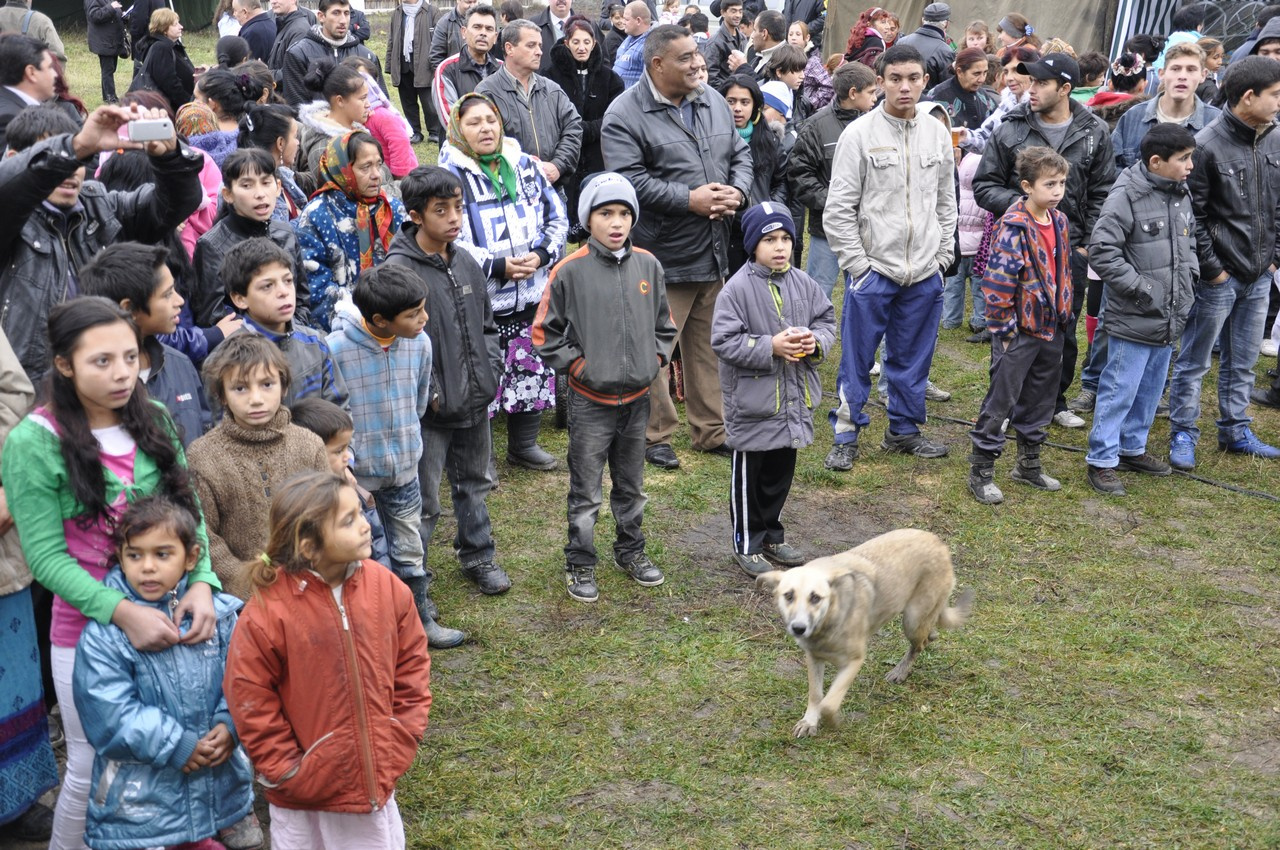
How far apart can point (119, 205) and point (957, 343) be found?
22.4 feet

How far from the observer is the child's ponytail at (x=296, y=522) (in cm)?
306

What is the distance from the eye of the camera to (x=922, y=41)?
11.5 meters

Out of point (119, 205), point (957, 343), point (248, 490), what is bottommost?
point (957, 343)

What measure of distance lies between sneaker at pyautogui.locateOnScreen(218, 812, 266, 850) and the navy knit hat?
11.0ft

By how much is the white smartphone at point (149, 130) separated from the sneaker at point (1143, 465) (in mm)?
5687

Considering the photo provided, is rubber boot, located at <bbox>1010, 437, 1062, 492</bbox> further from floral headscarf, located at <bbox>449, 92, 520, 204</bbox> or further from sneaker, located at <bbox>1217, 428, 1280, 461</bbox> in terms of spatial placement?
floral headscarf, located at <bbox>449, 92, 520, 204</bbox>

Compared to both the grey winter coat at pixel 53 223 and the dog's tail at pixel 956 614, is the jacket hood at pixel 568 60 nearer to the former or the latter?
the grey winter coat at pixel 53 223

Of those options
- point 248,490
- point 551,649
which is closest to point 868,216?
point 551,649

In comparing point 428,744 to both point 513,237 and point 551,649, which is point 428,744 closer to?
point 551,649

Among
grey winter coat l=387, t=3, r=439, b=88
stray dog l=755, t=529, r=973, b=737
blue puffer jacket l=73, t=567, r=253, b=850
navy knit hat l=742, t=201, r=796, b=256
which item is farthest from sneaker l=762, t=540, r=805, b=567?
grey winter coat l=387, t=3, r=439, b=88

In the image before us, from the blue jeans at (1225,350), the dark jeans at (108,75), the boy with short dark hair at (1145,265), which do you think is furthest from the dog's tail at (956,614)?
the dark jeans at (108,75)

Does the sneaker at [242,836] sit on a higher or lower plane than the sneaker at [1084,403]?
higher

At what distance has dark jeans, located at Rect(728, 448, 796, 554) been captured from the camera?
18.4 feet

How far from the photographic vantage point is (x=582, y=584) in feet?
17.9
